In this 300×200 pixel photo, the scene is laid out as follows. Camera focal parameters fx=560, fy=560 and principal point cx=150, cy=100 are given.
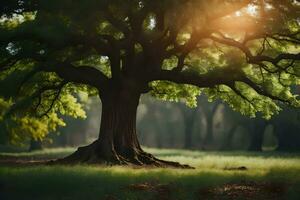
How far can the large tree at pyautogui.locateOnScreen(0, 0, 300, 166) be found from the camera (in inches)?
979

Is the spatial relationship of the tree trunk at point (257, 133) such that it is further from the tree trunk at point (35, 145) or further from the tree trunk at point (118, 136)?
the tree trunk at point (118, 136)

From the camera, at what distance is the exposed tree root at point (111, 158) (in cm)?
2944

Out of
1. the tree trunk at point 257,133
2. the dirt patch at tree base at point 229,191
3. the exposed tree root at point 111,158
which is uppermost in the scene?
the tree trunk at point 257,133

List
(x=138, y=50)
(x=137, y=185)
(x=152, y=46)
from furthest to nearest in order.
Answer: (x=138, y=50)
(x=152, y=46)
(x=137, y=185)

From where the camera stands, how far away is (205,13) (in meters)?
23.6

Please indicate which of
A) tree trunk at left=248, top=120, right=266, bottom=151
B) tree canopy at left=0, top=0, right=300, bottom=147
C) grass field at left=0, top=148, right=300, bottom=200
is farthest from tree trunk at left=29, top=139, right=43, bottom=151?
grass field at left=0, top=148, right=300, bottom=200

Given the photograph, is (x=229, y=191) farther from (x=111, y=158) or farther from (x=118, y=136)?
(x=118, y=136)

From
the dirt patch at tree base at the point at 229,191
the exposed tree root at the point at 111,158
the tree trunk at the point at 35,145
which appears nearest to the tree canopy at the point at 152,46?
the exposed tree root at the point at 111,158

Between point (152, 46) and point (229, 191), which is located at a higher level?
point (152, 46)

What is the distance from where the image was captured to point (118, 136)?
30.8 meters

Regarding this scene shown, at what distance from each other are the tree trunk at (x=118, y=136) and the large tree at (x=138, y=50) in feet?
0.18

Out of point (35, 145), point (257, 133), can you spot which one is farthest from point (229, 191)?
point (35, 145)

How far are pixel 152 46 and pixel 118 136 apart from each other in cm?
532

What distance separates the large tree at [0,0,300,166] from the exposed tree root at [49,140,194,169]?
2.2 inches
